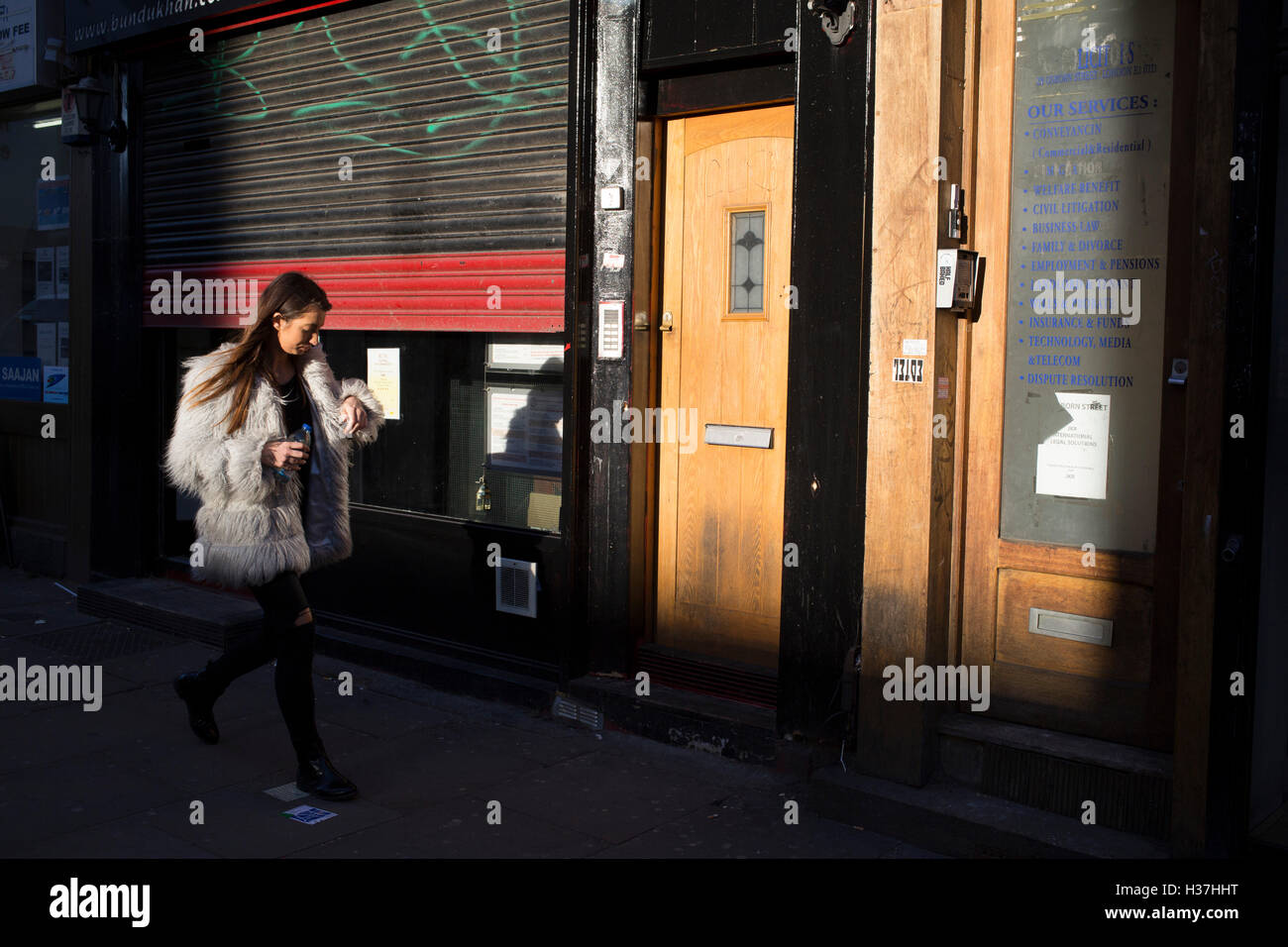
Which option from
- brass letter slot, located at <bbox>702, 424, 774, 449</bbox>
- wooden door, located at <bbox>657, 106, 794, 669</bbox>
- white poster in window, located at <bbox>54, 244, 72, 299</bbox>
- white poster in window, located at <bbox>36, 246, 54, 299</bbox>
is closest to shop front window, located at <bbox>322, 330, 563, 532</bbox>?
wooden door, located at <bbox>657, 106, 794, 669</bbox>

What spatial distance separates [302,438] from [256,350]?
387 millimetres

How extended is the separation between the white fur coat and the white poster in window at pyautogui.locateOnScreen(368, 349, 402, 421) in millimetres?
2324

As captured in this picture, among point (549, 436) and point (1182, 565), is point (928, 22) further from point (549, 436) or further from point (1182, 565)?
point (549, 436)

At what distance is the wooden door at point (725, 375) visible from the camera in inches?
220

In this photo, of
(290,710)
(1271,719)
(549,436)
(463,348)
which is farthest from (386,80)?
(1271,719)

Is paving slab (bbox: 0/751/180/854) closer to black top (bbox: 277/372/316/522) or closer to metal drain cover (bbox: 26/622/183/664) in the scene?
black top (bbox: 277/372/316/522)

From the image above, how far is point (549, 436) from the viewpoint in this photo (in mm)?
6473

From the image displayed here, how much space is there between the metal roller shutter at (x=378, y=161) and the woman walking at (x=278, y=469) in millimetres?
1601

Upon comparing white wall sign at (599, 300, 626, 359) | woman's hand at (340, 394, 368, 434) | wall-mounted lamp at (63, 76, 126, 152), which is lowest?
woman's hand at (340, 394, 368, 434)

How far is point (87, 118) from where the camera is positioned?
860 cm

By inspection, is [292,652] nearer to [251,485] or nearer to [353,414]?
[251,485]

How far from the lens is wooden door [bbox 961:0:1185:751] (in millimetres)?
4449

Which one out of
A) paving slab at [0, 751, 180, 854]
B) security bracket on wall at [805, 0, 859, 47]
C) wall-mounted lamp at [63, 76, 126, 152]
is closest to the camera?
paving slab at [0, 751, 180, 854]
